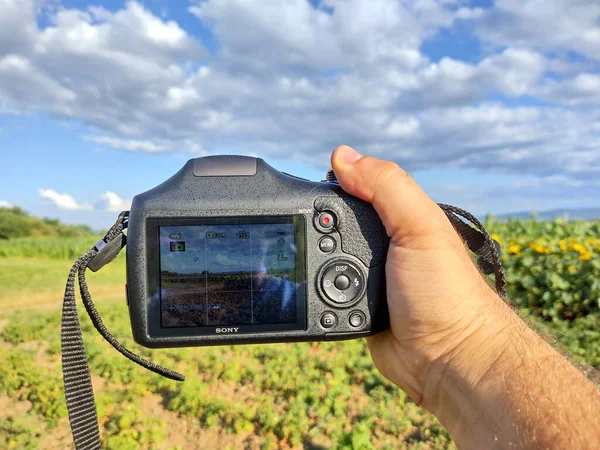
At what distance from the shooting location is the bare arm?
1402mm

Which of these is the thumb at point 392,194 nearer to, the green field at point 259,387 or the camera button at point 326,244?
the camera button at point 326,244

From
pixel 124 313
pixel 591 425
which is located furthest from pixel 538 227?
pixel 591 425

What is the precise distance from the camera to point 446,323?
1548 mm

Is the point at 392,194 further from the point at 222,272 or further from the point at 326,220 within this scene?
the point at 222,272

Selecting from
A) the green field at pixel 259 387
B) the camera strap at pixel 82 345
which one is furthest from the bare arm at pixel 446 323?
the camera strap at pixel 82 345

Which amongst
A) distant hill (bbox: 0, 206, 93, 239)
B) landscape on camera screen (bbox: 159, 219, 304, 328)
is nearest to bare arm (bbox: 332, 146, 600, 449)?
landscape on camera screen (bbox: 159, 219, 304, 328)

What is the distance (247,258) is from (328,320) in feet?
0.96

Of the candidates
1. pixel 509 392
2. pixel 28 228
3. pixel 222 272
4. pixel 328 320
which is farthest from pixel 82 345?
pixel 28 228

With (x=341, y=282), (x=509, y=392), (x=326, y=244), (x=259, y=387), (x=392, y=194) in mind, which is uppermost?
(x=392, y=194)

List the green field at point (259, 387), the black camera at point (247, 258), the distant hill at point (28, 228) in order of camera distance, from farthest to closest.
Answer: the distant hill at point (28, 228), the green field at point (259, 387), the black camera at point (247, 258)

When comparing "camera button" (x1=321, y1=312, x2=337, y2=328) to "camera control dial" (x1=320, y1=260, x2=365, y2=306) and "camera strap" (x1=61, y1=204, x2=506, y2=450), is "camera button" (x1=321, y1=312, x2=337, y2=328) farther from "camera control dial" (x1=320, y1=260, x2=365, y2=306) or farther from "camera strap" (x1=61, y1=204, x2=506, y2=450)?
"camera strap" (x1=61, y1=204, x2=506, y2=450)

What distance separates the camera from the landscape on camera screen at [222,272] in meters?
1.52

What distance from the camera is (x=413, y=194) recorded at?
60.7 inches

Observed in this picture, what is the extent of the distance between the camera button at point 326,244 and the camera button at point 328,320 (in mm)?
183
